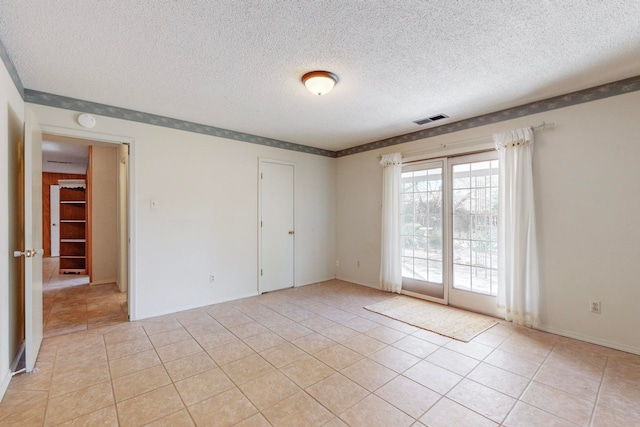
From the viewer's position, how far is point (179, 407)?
1.94 m

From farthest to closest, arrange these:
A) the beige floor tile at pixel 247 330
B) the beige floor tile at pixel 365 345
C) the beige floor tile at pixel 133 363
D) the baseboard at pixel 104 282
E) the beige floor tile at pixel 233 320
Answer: the baseboard at pixel 104 282
the beige floor tile at pixel 233 320
the beige floor tile at pixel 247 330
the beige floor tile at pixel 365 345
the beige floor tile at pixel 133 363

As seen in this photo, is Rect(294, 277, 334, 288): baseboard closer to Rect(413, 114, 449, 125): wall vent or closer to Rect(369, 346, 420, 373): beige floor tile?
Rect(369, 346, 420, 373): beige floor tile

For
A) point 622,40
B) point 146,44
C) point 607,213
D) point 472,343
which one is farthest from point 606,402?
point 146,44

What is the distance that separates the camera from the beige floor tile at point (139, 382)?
2094 millimetres

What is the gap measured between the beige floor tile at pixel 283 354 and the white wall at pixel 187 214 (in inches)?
70.4

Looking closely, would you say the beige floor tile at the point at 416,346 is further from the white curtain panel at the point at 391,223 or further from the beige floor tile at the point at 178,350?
the beige floor tile at the point at 178,350

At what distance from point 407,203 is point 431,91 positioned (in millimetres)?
2007

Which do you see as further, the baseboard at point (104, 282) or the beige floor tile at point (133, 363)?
the baseboard at point (104, 282)

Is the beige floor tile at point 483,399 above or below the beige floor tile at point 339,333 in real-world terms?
below

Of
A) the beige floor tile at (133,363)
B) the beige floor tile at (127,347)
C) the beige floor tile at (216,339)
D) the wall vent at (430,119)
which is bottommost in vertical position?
the beige floor tile at (216,339)

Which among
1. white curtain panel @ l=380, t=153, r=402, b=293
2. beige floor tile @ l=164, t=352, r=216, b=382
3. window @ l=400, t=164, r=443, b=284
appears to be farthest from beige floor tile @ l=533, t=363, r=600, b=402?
beige floor tile @ l=164, t=352, r=216, b=382

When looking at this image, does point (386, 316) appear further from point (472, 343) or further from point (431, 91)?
point (431, 91)

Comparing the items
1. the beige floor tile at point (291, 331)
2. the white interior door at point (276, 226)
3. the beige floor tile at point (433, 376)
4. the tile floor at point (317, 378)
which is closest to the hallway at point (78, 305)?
the tile floor at point (317, 378)

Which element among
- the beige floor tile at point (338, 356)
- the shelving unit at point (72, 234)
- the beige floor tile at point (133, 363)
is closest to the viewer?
the beige floor tile at point (133, 363)
